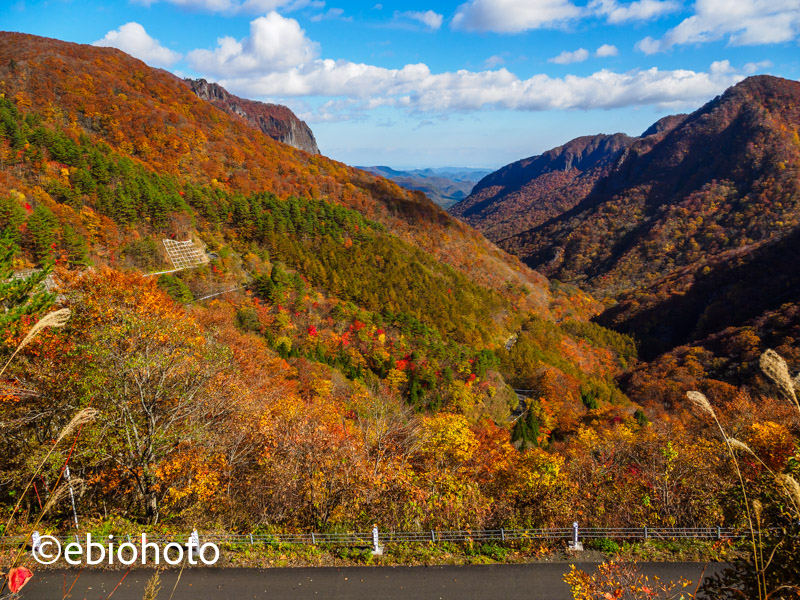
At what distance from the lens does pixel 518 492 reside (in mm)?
17422

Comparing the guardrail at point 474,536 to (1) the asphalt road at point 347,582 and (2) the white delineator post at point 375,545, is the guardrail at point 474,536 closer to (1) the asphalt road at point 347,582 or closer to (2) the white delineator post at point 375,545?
(2) the white delineator post at point 375,545

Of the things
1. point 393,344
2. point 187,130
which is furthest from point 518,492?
point 187,130

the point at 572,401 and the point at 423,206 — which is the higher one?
the point at 423,206

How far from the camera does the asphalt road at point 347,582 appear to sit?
11312 mm

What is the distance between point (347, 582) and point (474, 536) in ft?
13.8

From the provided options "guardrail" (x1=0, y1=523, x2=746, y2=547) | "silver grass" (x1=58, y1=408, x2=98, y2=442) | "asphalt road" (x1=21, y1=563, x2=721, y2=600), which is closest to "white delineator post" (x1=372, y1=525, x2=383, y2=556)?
"guardrail" (x1=0, y1=523, x2=746, y2=547)

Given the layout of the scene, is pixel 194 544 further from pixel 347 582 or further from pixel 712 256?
pixel 712 256

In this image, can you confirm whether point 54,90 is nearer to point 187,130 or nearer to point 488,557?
point 187,130

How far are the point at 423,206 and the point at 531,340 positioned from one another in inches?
2079

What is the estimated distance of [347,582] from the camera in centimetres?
1191

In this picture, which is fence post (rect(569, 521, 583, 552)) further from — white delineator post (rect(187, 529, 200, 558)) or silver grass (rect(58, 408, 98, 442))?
silver grass (rect(58, 408, 98, 442))

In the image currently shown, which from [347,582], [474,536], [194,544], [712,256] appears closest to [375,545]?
[347,582]

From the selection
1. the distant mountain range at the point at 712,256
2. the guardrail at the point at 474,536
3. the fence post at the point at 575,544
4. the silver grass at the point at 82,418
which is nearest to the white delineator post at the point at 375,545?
the guardrail at the point at 474,536

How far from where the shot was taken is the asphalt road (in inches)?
445
